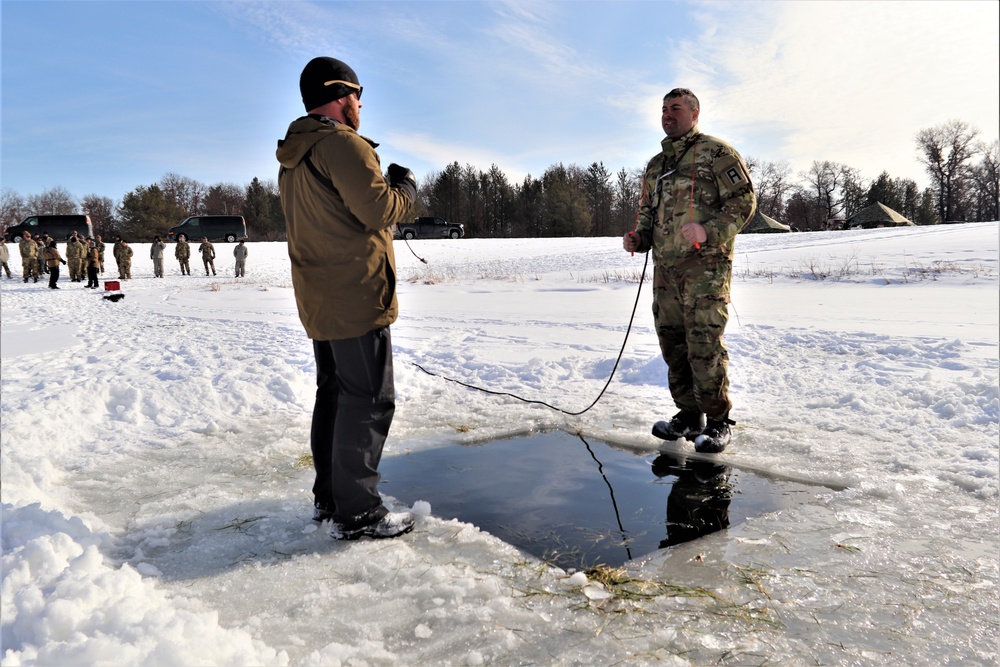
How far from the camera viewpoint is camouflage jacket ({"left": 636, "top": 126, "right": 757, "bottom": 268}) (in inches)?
150

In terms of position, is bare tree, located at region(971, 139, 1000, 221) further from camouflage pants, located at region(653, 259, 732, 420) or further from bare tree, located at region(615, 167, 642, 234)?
camouflage pants, located at region(653, 259, 732, 420)

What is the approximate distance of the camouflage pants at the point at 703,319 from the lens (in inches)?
151

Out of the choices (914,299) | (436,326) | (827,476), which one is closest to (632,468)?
(827,476)

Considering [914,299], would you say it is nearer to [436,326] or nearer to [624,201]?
[436,326]

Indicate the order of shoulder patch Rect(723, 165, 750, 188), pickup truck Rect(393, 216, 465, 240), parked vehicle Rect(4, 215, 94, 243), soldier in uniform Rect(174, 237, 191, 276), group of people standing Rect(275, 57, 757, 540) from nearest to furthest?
1. group of people standing Rect(275, 57, 757, 540)
2. shoulder patch Rect(723, 165, 750, 188)
3. soldier in uniform Rect(174, 237, 191, 276)
4. parked vehicle Rect(4, 215, 94, 243)
5. pickup truck Rect(393, 216, 465, 240)

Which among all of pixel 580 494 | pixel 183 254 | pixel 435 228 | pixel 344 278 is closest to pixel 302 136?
pixel 344 278

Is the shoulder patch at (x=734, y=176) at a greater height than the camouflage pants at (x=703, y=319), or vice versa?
the shoulder patch at (x=734, y=176)

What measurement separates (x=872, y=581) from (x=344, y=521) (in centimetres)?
205

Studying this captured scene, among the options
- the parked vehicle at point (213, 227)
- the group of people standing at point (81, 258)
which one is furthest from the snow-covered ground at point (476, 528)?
the parked vehicle at point (213, 227)

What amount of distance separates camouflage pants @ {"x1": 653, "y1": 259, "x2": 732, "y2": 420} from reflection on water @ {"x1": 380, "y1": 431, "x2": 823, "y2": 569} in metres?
0.44

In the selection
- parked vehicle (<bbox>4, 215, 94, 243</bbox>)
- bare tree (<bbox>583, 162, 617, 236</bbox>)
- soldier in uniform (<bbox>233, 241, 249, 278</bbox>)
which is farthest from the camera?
bare tree (<bbox>583, 162, 617, 236</bbox>)

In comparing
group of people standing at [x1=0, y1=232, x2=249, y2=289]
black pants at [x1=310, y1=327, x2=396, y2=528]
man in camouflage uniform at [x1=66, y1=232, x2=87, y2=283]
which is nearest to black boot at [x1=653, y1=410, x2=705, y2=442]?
black pants at [x1=310, y1=327, x2=396, y2=528]

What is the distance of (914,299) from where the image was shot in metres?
10.4

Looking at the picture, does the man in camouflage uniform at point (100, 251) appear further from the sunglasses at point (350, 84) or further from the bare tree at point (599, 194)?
the bare tree at point (599, 194)
